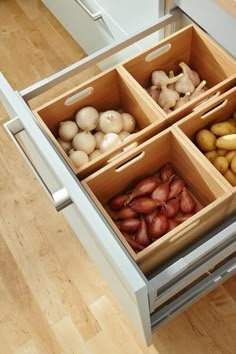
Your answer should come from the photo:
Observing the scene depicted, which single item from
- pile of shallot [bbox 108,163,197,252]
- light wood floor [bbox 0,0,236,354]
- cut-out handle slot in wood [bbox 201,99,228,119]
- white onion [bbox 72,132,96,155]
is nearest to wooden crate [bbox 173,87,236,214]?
cut-out handle slot in wood [bbox 201,99,228,119]

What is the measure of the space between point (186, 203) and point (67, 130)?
31 centimetres

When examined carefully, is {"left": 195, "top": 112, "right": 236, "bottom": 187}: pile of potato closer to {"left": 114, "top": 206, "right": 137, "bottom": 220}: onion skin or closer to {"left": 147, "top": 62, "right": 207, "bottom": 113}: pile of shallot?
{"left": 147, "top": 62, "right": 207, "bottom": 113}: pile of shallot

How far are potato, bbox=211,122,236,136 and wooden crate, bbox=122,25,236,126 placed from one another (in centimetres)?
7

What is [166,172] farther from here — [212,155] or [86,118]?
[86,118]

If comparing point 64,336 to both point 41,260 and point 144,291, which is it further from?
point 144,291

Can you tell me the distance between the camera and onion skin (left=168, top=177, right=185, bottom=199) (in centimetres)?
91

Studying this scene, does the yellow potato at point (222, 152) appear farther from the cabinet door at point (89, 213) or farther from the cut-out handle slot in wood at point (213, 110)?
the cabinet door at point (89, 213)

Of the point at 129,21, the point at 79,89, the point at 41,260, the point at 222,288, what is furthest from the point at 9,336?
the point at 129,21

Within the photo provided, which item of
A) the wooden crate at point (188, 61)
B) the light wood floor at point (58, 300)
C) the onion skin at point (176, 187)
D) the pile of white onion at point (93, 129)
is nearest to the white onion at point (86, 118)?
the pile of white onion at point (93, 129)

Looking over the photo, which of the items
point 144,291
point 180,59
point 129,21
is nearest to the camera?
point 144,291

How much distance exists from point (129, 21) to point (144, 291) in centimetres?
77

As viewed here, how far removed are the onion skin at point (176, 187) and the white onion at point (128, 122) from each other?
165 millimetres

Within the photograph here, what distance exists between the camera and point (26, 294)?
1.19 metres

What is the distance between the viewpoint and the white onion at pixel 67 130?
949 mm
